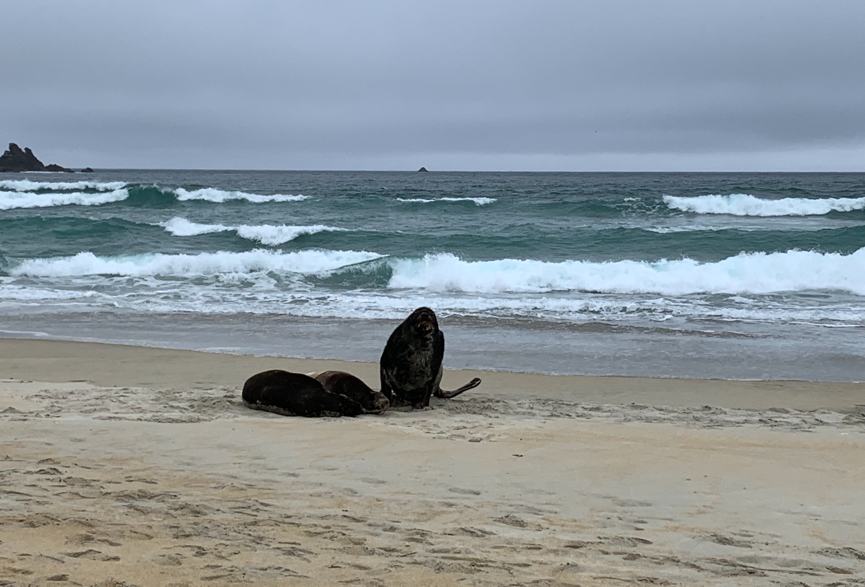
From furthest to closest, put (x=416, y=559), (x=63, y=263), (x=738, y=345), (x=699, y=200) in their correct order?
1. (x=699, y=200)
2. (x=63, y=263)
3. (x=738, y=345)
4. (x=416, y=559)

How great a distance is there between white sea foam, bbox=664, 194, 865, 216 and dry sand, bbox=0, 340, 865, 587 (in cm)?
3021

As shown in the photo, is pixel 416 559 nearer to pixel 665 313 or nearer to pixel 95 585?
pixel 95 585

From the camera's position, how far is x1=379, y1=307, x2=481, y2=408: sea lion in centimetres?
705

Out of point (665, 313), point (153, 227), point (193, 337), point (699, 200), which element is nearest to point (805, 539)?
point (193, 337)

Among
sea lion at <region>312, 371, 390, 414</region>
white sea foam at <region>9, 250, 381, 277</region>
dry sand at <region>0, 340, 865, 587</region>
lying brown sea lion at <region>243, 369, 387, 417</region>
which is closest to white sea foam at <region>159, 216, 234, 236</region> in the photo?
white sea foam at <region>9, 250, 381, 277</region>

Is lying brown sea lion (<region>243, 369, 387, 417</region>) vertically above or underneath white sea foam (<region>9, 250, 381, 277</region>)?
underneath

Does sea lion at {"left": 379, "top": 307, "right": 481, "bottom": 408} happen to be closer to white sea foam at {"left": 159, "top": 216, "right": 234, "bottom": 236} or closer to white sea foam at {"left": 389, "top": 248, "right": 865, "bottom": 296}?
white sea foam at {"left": 389, "top": 248, "right": 865, "bottom": 296}

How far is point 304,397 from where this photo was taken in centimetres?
654

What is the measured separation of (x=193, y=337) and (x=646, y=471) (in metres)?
7.49

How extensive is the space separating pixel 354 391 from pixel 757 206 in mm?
33904

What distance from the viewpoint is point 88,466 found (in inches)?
182

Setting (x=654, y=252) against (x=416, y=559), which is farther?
(x=654, y=252)

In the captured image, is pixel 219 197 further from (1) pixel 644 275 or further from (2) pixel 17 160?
(2) pixel 17 160

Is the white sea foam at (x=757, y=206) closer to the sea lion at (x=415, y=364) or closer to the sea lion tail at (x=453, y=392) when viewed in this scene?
the sea lion tail at (x=453, y=392)
